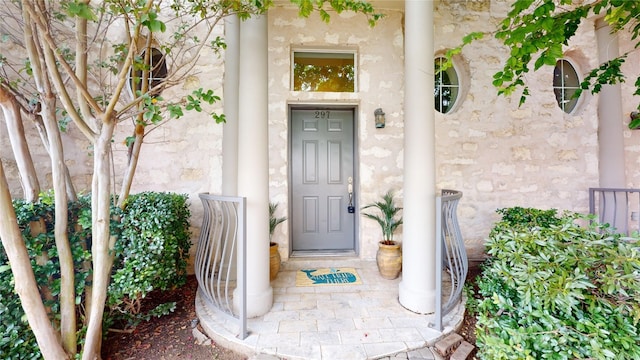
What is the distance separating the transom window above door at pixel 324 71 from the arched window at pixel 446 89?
3.88 feet

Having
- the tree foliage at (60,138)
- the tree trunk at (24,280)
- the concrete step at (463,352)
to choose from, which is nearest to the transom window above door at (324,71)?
the tree foliage at (60,138)

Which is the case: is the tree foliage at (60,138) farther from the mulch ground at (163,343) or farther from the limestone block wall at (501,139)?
the limestone block wall at (501,139)

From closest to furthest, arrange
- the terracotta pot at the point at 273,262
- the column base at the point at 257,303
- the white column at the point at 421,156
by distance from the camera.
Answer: the column base at the point at 257,303 → the white column at the point at 421,156 → the terracotta pot at the point at 273,262

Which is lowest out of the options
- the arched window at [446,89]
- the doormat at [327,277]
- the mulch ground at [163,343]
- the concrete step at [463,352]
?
the mulch ground at [163,343]

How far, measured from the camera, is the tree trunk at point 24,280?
4.65ft

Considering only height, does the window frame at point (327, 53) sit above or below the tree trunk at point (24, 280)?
above

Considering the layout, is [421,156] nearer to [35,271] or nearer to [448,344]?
[448,344]

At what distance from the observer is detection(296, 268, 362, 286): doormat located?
107 inches

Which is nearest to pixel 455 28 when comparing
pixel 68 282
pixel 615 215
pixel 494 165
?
pixel 494 165

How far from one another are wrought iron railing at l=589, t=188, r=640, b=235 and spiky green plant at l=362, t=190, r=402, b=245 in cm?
273

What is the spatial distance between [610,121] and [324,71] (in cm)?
390

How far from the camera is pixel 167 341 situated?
1.97m

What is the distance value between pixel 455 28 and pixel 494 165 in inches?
74.8

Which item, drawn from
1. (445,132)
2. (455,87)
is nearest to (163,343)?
(445,132)
